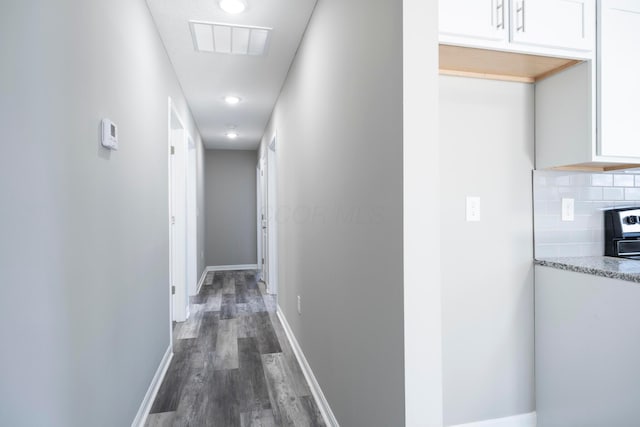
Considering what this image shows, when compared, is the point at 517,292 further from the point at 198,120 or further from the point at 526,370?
the point at 198,120

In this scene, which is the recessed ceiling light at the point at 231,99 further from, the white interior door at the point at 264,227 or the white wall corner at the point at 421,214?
the white wall corner at the point at 421,214

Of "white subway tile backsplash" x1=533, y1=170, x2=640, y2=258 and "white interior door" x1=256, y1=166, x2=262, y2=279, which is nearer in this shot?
"white subway tile backsplash" x1=533, y1=170, x2=640, y2=258

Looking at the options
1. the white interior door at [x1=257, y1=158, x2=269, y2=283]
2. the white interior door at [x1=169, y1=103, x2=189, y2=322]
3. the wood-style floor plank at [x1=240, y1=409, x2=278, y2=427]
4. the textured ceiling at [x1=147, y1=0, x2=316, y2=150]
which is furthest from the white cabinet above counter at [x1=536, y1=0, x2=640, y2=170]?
the white interior door at [x1=257, y1=158, x2=269, y2=283]

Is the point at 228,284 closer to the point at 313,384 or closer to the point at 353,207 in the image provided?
the point at 313,384

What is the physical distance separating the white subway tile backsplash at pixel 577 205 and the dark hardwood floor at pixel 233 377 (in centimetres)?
155

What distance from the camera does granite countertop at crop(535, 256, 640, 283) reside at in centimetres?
147

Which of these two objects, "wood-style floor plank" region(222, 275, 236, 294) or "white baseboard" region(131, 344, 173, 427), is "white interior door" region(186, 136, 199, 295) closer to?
"wood-style floor plank" region(222, 275, 236, 294)

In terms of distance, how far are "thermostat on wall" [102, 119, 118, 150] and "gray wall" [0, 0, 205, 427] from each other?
0.03 meters

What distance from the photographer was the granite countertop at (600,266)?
1471mm

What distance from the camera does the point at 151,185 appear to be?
89.5 inches

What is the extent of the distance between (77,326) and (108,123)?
30.4 inches

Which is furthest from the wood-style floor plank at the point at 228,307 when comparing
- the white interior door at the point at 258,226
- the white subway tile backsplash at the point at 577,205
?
the white subway tile backsplash at the point at 577,205

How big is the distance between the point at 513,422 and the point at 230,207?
6.02 meters

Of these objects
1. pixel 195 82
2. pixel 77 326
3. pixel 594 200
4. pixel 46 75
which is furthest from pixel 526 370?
pixel 195 82
